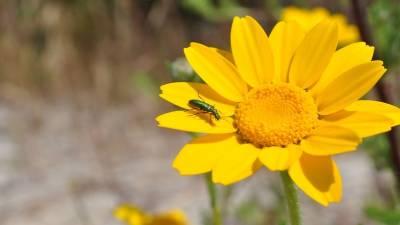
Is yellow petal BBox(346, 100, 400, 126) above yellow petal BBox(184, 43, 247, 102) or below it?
below

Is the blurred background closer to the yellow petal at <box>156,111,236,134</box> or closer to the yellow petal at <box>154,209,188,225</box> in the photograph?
the yellow petal at <box>154,209,188,225</box>

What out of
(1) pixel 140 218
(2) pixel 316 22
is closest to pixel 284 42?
(1) pixel 140 218

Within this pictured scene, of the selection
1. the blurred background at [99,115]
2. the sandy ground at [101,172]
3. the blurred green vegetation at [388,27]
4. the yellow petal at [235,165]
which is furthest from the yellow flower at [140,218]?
the blurred background at [99,115]

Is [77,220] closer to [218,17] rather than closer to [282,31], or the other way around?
[218,17]

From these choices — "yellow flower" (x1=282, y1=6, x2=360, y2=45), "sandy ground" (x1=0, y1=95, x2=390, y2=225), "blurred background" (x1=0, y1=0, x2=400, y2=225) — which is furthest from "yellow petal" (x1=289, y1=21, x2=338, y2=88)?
"blurred background" (x1=0, y1=0, x2=400, y2=225)

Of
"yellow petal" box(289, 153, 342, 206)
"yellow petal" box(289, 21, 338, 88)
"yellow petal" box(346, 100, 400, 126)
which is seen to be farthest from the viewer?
"yellow petal" box(289, 21, 338, 88)

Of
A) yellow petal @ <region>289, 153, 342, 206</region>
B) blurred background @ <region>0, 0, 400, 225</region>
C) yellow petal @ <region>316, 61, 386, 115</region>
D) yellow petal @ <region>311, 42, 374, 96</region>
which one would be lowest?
yellow petal @ <region>289, 153, 342, 206</region>

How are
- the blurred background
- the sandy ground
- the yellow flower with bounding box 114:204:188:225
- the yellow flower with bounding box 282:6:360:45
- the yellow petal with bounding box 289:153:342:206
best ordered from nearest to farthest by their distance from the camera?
the yellow petal with bounding box 289:153:342:206 → the yellow flower with bounding box 114:204:188:225 → the yellow flower with bounding box 282:6:360:45 → the sandy ground → the blurred background
